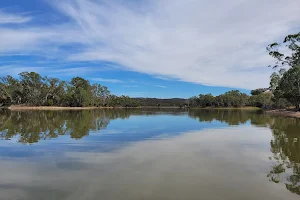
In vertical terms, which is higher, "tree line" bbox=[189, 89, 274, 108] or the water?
"tree line" bbox=[189, 89, 274, 108]

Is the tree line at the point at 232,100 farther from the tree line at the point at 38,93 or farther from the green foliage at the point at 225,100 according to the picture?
the tree line at the point at 38,93

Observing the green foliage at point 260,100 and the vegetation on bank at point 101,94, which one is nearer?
the vegetation on bank at point 101,94

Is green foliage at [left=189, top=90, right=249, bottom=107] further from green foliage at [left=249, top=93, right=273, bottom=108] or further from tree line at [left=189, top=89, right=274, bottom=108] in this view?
green foliage at [left=249, top=93, right=273, bottom=108]

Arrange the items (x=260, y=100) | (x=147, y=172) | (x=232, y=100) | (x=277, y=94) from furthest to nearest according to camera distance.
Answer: (x=232, y=100) → (x=260, y=100) → (x=277, y=94) → (x=147, y=172)

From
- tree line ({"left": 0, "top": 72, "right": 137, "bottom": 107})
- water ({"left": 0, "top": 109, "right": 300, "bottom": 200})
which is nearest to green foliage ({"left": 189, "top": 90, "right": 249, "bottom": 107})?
tree line ({"left": 0, "top": 72, "right": 137, "bottom": 107})

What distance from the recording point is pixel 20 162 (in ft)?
25.9

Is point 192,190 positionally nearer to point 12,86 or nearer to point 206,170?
point 206,170

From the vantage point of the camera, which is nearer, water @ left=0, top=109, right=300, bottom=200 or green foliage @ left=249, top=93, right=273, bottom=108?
water @ left=0, top=109, right=300, bottom=200

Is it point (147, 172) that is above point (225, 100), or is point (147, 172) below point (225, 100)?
below

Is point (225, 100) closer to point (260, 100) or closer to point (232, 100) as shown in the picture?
point (232, 100)

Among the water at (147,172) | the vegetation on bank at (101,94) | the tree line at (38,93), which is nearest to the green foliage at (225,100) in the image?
the vegetation on bank at (101,94)

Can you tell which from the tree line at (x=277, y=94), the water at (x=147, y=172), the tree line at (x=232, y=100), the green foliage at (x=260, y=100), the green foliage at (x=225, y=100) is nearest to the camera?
the water at (x=147, y=172)

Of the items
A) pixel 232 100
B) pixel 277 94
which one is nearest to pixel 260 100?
pixel 232 100

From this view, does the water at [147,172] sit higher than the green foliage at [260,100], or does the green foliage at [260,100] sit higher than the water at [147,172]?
the green foliage at [260,100]
